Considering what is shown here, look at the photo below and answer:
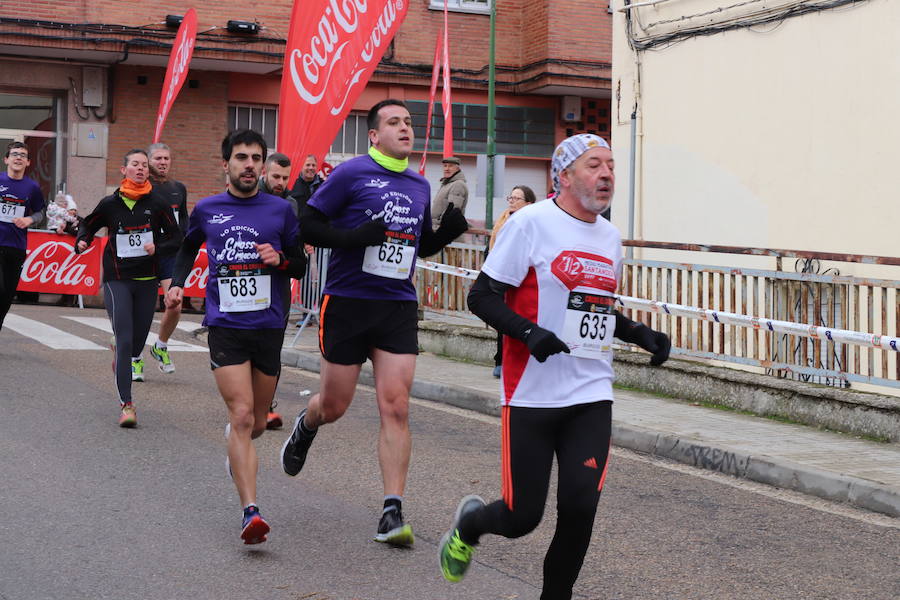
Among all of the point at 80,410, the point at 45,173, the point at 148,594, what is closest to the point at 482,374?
the point at 80,410

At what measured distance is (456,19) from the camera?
27.3 meters

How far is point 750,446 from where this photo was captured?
9070 millimetres

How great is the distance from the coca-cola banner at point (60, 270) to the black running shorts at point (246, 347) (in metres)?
14.6

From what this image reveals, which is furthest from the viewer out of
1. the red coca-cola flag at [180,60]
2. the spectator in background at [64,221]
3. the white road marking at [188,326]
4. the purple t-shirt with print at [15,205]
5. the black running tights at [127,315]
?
the spectator in background at [64,221]

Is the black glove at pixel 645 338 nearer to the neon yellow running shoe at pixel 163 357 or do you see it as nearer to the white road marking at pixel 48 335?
the neon yellow running shoe at pixel 163 357

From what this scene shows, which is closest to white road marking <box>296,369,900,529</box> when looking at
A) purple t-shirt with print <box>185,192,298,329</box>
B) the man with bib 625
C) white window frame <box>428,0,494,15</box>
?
the man with bib 625

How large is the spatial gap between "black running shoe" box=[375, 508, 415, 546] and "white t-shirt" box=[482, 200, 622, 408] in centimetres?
152

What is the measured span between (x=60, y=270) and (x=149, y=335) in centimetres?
510

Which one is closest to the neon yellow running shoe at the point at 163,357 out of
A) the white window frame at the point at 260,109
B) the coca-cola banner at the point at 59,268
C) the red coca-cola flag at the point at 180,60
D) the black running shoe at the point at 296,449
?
the red coca-cola flag at the point at 180,60

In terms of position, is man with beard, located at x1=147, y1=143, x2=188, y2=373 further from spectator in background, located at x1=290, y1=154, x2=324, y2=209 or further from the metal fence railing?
the metal fence railing

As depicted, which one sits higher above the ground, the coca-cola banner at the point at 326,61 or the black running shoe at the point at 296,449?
the coca-cola banner at the point at 326,61

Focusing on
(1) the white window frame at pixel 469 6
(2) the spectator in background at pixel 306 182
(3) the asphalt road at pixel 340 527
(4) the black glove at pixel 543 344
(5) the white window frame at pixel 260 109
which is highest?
(1) the white window frame at pixel 469 6

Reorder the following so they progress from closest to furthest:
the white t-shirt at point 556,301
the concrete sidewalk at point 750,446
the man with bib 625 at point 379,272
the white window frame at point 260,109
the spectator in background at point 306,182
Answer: the white t-shirt at point 556,301 < the man with bib 625 at point 379,272 < the concrete sidewalk at point 750,446 < the spectator in background at point 306,182 < the white window frame at point 260,109

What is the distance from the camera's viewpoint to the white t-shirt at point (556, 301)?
4.87 meters
